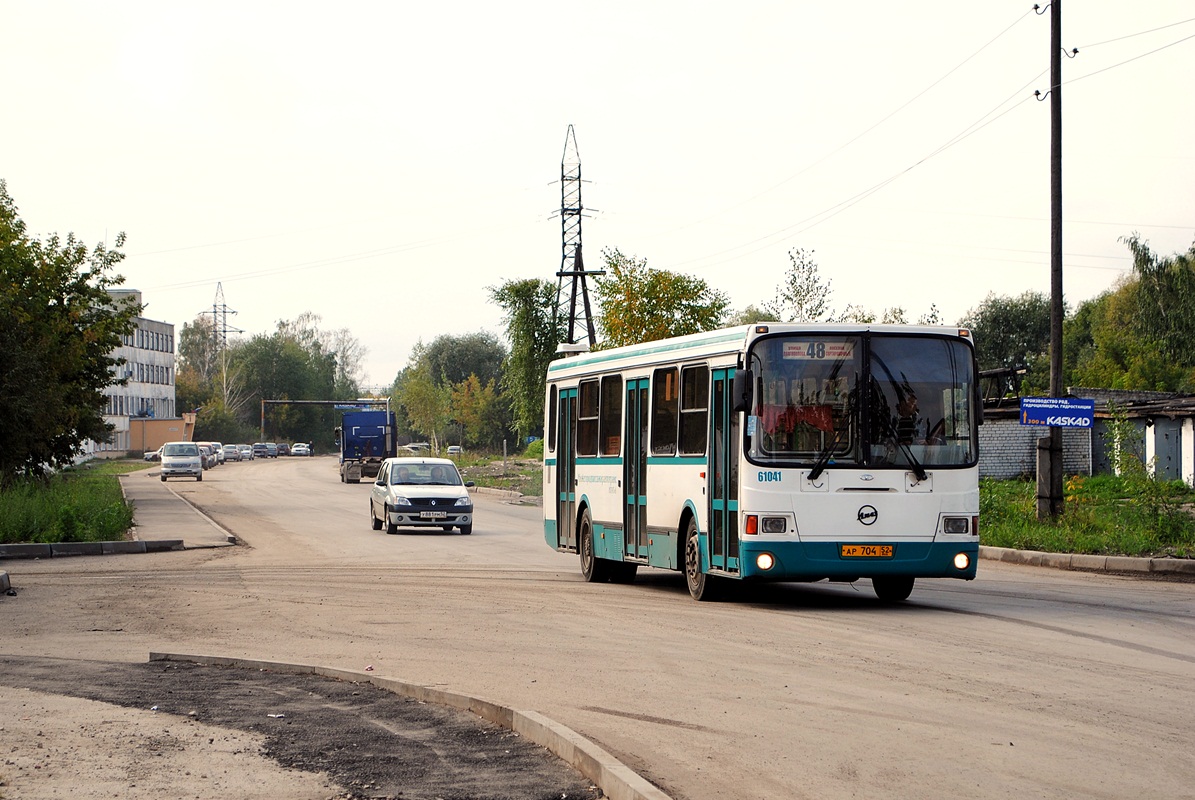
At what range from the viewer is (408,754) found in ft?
25.2

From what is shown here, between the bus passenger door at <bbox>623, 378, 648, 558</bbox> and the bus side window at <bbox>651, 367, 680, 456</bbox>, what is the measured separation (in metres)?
0.27

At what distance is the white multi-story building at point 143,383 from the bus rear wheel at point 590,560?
393 ft

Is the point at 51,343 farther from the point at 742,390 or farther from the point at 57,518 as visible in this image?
the point at 742,390

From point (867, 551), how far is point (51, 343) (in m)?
27.6

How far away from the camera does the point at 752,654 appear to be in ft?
38.1

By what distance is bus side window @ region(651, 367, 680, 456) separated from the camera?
55.7ft

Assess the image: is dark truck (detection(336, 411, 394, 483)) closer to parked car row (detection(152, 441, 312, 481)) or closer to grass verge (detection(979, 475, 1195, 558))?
parked car row (detection(152, 441, 312, 481))

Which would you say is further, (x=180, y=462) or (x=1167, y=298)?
(x=180, y=462)

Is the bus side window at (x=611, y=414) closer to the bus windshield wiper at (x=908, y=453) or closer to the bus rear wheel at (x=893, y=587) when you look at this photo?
the bus rear wheel at (x=893, y=587)

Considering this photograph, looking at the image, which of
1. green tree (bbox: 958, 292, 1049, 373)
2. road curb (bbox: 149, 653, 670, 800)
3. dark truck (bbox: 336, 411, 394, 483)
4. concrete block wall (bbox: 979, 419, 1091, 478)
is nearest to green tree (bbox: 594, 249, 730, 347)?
concrete block wall (bbox: 979, 419, 1091, 478)

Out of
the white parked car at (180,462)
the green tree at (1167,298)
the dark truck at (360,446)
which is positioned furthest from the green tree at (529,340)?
the green tree at (1167,298)

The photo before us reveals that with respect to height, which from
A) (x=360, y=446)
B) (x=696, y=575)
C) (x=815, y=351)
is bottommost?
(x=696, y=575)

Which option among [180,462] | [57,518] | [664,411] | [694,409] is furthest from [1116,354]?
[694,409]

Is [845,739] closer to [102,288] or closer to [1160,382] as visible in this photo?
[102,288]
